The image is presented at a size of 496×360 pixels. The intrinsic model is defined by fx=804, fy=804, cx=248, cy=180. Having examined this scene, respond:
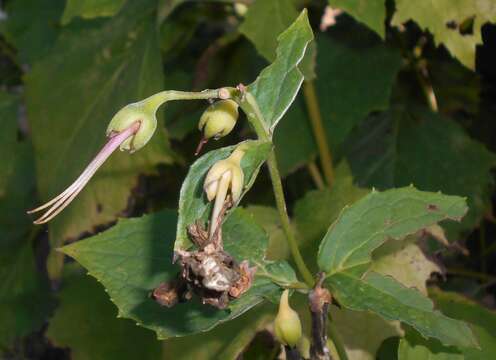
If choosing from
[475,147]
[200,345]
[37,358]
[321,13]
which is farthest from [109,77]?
[37,358]

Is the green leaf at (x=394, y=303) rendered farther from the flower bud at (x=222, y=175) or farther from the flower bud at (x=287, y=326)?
the flower bud at (x=222, y=175)

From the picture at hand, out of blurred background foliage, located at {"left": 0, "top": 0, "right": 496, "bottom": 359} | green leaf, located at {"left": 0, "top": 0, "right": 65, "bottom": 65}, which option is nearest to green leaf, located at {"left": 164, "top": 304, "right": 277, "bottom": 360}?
blurred background foliage, located at {"left": 0, "top": 0, "right": 496, "bottom": 359}

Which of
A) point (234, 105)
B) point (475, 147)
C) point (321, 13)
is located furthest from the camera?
point (321, 13)

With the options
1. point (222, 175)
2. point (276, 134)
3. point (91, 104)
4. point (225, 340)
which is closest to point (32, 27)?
point (91, 104)

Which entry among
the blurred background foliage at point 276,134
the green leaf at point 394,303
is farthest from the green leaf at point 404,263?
the green leaf at point 394,303

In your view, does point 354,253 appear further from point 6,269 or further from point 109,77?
point 6,269

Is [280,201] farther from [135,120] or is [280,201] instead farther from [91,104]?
[91,104]
